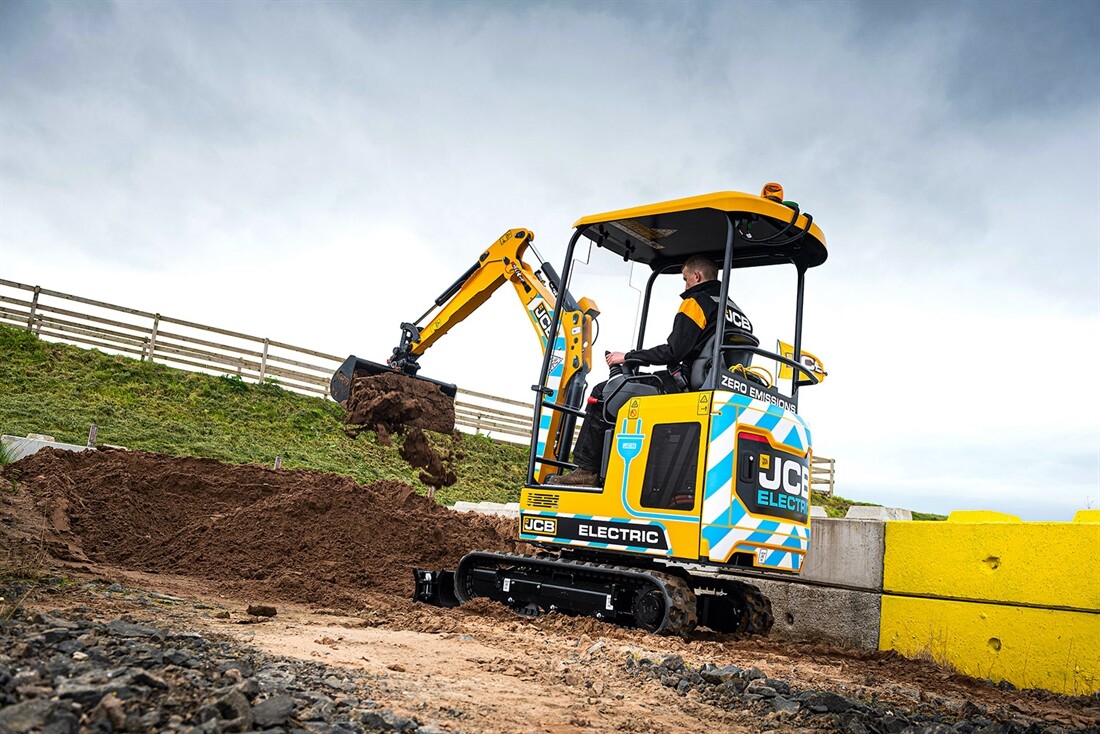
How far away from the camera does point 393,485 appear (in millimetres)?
10328

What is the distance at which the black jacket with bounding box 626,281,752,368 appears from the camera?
21.4ft

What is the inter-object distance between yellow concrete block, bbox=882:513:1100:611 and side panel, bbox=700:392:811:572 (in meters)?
0.73

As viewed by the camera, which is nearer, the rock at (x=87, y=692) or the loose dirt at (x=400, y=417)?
the rock at (x=87, y=692)

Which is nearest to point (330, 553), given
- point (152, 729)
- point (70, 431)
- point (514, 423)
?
point (152, 729)

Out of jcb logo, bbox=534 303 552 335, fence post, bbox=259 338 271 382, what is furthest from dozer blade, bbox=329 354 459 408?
fence post, bbox=259 338 271 382

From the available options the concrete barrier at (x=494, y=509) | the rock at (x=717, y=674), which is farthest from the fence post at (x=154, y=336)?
the rock at (x=717, y=674)

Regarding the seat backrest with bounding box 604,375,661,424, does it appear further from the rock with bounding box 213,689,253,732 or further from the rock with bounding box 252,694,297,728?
the rock with bounding box 213,689,253,732

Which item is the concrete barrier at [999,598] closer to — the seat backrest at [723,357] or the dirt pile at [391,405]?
the seat backrest at [723,357]

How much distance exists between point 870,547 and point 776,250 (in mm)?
2516

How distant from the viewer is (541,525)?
7039 millimetres

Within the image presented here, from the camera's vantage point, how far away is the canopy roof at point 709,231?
21.3 ft

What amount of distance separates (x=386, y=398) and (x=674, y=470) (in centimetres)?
378

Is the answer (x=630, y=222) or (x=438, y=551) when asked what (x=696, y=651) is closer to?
(x=630, y=222)

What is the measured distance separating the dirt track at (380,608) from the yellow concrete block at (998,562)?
594 millimetres
